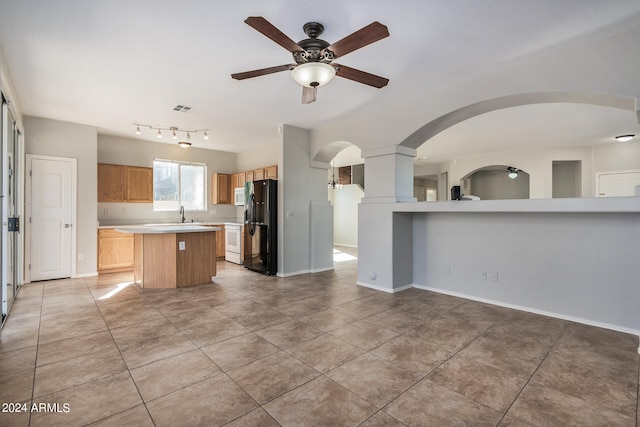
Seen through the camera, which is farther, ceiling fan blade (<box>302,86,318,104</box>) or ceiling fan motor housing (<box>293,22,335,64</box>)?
ceiling fan blade (<box>302,86,318,104</box>)

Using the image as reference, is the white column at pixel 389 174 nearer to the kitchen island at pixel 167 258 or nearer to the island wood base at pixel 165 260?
the kitchen island at pixel 167 258

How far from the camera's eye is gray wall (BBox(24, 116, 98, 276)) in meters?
5.12

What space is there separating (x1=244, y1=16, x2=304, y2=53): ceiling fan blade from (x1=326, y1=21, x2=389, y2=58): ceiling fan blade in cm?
29

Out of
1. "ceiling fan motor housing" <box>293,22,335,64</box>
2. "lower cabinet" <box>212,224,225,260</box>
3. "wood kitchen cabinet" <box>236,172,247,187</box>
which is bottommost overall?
"lower cabinet" <box>212,224,225,260</box>

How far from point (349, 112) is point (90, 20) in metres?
3.18

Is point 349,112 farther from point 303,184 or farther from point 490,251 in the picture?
point 490,251

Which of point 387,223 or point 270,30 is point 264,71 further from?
point 387,223

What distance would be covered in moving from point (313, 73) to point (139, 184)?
5.45 meters

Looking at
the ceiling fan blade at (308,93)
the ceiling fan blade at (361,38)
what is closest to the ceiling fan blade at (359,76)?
the ceiling fan blade at (361,38)

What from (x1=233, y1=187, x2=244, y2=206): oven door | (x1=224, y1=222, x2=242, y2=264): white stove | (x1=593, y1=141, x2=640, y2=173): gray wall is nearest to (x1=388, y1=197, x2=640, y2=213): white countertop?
(x1=224, y1=222, x2=242, y2=264): white stove

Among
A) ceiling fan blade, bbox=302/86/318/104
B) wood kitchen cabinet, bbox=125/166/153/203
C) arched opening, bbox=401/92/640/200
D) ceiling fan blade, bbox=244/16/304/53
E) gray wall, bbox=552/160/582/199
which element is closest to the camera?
ceiling fan blade, bbox=244/16/304/53

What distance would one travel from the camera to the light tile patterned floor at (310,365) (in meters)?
1.79

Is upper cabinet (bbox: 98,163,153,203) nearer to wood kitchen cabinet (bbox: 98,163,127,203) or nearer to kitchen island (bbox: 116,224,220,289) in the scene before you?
wood kitchen cabinet (bbox: 98,163,127,203)

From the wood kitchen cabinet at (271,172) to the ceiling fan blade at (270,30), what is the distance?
3.86m
